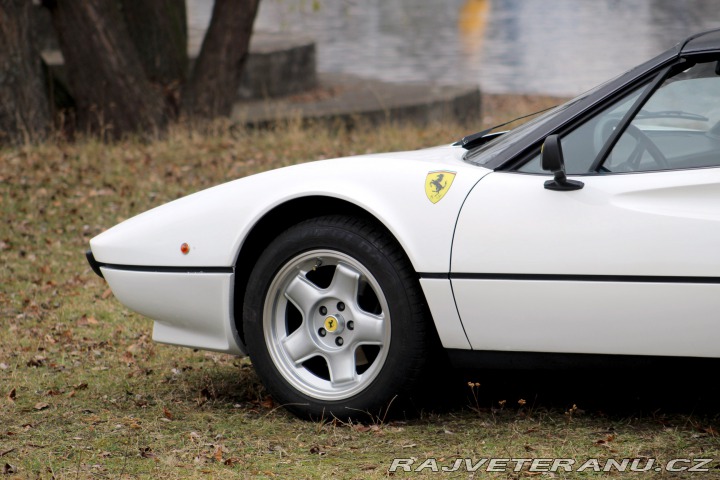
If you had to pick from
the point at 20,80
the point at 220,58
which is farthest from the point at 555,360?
the point at 220,58

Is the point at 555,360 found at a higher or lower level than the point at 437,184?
lower

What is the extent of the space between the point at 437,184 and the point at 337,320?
688mm

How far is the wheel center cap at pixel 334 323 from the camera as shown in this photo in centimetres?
433

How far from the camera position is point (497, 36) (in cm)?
2414

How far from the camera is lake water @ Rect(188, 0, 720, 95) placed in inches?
713

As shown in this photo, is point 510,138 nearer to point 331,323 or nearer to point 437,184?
point 437,184

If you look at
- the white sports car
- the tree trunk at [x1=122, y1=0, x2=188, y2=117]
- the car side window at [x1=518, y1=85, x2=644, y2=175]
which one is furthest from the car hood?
the tree trunk at [x1=122, y1=0, x2=188, y2=117]

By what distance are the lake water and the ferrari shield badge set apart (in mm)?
9394

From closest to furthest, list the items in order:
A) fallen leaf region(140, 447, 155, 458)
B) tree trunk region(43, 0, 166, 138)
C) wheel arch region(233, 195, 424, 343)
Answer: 1. fallen leaf region(140, 447, 155, 458)
2. wheel arch region(233, 195, 424, 343)
3. tree trunk region(43, 0, 166, 138)

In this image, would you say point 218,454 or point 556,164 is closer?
point 556,164

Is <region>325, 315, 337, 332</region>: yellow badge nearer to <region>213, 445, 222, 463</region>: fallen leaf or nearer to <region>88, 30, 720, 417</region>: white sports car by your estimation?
<region>88, 30, 720, 417</region>: white sports car

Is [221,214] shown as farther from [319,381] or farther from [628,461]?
[628,461]

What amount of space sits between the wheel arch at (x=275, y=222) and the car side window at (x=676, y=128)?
103 centimetres

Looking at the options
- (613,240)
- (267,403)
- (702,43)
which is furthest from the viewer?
(267,403)
